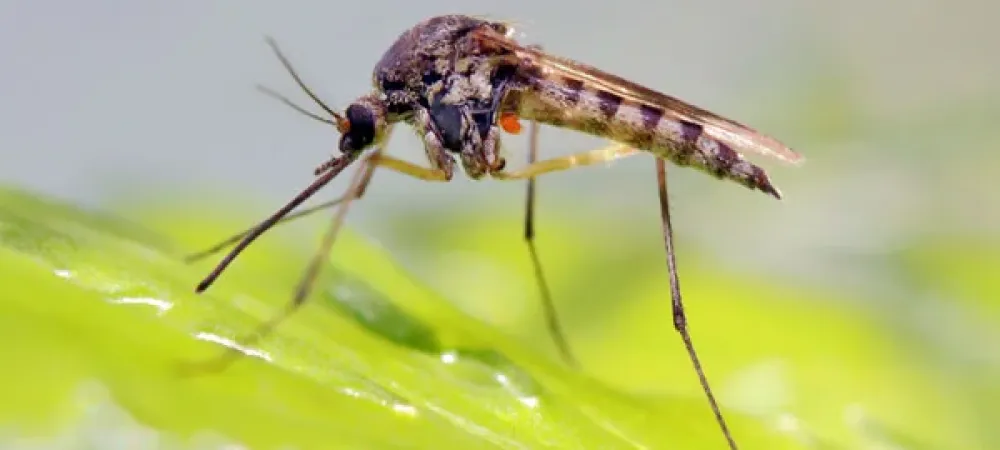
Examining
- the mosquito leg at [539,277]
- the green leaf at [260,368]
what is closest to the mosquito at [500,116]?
the mosquito leg at [539,277]

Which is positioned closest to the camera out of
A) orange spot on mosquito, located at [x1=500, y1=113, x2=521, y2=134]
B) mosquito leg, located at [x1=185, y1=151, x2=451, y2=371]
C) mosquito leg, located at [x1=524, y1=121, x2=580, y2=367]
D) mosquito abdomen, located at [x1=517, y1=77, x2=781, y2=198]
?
mosquito leg, located at [x1=185, y1=151, x2=451, y2=371]

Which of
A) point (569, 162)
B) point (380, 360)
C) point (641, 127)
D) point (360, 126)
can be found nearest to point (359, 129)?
point (360, 126)

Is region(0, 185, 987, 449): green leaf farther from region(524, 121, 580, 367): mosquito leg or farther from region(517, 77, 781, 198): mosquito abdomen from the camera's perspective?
region(517, 77, 781, 198): mosquito abdomen

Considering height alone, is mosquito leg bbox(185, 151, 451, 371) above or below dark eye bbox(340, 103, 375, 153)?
below

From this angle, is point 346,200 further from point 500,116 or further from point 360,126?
point 500,116

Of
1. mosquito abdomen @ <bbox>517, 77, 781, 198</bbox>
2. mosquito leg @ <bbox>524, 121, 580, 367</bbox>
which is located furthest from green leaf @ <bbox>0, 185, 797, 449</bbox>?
mosquito leg @ <bbox>524, 121, 580, 367</bbox>

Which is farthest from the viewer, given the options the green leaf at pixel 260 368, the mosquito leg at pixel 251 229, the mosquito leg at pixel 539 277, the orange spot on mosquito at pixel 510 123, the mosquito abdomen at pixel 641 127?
the mosquito leg at pixel 539 277

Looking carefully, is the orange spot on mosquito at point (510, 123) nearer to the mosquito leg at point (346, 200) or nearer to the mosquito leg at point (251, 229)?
the mosquito leg at point (346, 200)
